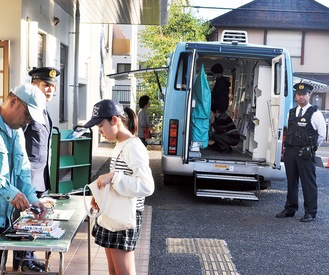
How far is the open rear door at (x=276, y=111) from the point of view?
24.9 ft

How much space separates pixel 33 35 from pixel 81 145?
1.81m

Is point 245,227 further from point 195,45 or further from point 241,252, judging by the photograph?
point 195,45

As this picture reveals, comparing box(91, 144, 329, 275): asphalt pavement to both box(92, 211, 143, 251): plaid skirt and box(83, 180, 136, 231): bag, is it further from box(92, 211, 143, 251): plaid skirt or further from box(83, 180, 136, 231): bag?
box(83, 180, 136, 231): bag

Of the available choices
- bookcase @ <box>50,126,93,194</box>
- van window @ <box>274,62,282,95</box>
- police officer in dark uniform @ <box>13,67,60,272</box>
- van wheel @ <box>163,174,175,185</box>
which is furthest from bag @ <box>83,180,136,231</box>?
van wheel @ <box>163,174,175,185</box>

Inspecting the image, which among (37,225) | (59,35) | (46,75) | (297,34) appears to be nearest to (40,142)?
(46,75)

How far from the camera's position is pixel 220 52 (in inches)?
312

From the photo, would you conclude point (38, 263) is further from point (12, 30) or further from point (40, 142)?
point (12, 30)

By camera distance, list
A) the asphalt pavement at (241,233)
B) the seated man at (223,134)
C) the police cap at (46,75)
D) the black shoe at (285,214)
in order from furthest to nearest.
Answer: the seated man at (223,134), the black shoe at (285,214), the asphalt pavement at (241,233), the police cap at (46,75)

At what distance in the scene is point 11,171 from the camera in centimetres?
328

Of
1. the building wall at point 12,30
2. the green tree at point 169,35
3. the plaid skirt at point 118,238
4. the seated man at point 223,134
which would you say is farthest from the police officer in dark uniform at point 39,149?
the green tree at point 169,35

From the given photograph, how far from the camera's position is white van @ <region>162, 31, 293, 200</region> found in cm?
778

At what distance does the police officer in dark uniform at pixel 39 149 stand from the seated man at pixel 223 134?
216 inches

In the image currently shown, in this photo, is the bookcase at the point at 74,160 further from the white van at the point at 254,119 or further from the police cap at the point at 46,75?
the police cap at the point at 46,75

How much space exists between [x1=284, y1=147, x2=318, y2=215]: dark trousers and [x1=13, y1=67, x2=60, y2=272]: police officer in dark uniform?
3.94 meters
